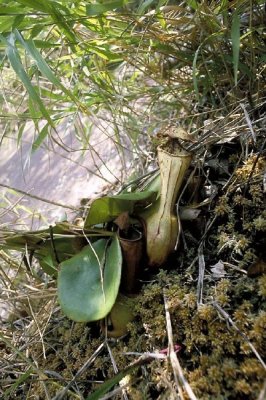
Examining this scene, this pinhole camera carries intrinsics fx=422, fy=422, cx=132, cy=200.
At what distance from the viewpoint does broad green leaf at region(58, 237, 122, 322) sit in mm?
654

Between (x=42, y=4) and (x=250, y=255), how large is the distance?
1.90ft

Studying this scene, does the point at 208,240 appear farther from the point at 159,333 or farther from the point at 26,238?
the point at 26,238

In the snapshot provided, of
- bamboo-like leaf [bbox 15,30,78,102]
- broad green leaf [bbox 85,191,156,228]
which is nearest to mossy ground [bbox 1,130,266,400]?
broad green leaf [bbox 85,191,156,228]

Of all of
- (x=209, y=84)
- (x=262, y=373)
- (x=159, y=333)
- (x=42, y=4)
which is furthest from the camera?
(x=209, y=84)

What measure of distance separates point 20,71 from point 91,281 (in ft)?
1.26

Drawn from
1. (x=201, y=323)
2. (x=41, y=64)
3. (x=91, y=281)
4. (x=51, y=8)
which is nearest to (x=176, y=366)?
(x=201, y=323)

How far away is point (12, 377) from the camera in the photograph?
0.83 m

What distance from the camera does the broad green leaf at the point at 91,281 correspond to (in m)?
0.65

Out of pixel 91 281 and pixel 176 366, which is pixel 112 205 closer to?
pixel 91 281

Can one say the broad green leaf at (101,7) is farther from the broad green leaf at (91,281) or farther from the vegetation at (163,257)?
the broad green leaf at (91,281)

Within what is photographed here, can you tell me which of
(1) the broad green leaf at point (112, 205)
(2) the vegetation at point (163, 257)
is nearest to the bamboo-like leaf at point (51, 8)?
(2) the vegetation at point (163, 257)

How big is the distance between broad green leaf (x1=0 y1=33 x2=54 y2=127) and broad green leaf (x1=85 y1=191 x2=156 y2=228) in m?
0.17

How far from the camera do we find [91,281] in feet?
2.32

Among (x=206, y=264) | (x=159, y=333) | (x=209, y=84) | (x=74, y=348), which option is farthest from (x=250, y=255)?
(x=209, y=84)
